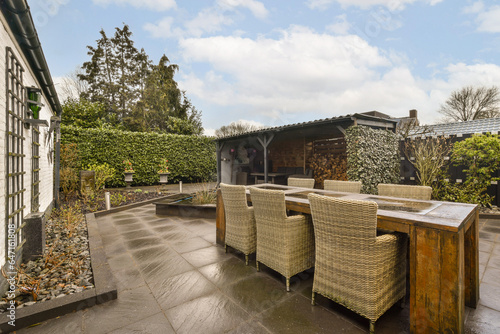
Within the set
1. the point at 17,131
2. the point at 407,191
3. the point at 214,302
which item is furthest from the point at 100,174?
the point at 407,191

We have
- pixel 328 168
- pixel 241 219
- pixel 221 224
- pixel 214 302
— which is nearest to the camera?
pixel 214 302

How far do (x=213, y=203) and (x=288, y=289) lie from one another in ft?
10.7

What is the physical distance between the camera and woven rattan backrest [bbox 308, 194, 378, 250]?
1.42 metres

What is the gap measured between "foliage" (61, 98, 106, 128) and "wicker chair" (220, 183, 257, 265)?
12.6 meters

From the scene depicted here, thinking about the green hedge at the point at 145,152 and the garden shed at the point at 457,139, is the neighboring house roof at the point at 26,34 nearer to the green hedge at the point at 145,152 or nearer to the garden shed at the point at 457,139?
the green hedge at the point at 145,152

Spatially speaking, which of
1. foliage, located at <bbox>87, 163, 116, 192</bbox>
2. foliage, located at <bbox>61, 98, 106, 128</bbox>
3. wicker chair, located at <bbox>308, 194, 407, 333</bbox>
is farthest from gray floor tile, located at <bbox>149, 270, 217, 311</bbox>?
→ foliage, located at <bbox>61, 98, 106, 128</bbox>

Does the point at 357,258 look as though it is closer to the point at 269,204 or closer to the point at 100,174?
the point at 269,204

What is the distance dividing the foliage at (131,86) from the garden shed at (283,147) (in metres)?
5.30

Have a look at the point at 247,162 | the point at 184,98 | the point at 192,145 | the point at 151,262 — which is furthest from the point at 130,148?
the point at 184,98

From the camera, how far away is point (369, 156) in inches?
209

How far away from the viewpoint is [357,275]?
151 centimetres

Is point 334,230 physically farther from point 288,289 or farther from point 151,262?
point 151,262

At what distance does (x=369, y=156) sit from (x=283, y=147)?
5275 mm

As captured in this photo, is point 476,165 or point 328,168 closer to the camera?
point 476,165
